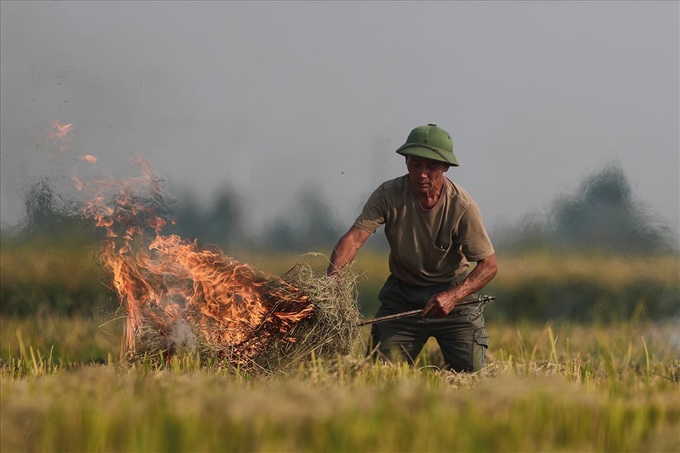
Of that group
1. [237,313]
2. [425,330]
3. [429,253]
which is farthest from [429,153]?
[237,313]

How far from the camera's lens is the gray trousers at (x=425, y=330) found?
26.5 feet

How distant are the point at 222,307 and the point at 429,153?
168 cm

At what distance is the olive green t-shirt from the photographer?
308 inches

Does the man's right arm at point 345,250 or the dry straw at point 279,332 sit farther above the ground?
the man's right arm at point 345,250

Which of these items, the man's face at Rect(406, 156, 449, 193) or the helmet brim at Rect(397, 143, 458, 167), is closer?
the helmet brim at Rect(397, 143, 458, 167)

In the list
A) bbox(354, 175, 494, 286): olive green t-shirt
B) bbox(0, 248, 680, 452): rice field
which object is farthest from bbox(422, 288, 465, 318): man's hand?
bbox(0, 248, 680, 452): rice field

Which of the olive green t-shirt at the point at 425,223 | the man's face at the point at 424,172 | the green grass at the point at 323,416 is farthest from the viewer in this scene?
the olive green t-shirt at the point at 425,223

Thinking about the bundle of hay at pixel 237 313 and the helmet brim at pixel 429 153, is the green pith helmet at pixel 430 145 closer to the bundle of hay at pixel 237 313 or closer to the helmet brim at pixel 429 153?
the helmet brim at pixel 429 153

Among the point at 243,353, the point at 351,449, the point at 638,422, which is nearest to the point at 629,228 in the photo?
the point at 243,353

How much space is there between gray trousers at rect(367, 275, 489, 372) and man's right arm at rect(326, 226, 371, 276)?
62 centimetres

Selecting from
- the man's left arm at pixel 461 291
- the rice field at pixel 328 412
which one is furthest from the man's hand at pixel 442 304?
the rice field at pixel 328 412

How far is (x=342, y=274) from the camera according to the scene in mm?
7469

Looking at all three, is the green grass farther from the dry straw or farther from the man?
the man

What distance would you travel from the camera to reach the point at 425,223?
7.86 meters
